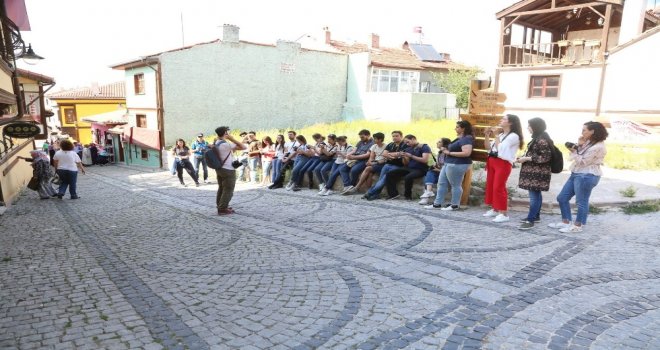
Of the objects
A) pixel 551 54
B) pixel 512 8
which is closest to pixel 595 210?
pixel 512 8

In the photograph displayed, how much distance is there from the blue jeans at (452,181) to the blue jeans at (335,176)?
281 cm

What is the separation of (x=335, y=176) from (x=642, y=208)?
647 centimetres

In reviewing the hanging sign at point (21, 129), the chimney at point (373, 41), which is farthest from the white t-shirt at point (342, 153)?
the chimney at point (373, 41)

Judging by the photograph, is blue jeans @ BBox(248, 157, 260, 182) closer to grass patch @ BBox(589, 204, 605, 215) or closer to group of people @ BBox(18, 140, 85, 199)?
group of people @ BBox(18, 140, 85, 199)

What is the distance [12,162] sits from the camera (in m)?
12.7

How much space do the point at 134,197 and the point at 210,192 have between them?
211cm

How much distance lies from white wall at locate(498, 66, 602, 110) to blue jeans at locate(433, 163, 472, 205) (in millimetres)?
14986

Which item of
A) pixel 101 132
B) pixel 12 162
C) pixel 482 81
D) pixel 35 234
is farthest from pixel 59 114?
pixel 482 81

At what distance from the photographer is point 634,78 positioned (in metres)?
18.3

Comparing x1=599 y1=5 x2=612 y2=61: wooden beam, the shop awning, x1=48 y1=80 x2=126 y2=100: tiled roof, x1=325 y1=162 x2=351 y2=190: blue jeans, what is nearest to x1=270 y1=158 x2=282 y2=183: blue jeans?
x1=325 y1=162 x2=351 y2=190: blue jeans

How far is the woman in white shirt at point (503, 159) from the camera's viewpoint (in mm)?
7219

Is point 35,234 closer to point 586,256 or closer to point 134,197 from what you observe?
point 134,197

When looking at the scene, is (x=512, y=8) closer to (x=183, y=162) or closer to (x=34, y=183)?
(x=183, y=162)

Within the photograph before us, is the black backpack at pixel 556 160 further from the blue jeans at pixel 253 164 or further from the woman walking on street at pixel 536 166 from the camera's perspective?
the blue jeans at pixel 253 164
